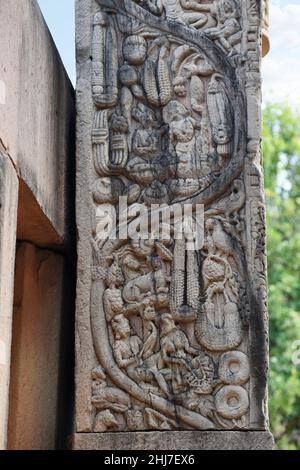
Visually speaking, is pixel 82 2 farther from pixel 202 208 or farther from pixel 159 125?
pixel 202 208

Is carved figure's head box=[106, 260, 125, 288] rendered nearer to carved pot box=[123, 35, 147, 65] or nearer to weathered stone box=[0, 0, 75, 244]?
weathered stone box=[0, 0, 75, 244]

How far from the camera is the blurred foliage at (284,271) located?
13.8 meters

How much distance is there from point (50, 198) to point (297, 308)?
10116mm

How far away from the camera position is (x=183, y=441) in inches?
171

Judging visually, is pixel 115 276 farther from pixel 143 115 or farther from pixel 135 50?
pixel 135 50

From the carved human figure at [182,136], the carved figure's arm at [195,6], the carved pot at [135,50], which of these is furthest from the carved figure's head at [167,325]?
the carved figure's arm at [195,6]

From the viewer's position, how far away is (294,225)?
15.7 m

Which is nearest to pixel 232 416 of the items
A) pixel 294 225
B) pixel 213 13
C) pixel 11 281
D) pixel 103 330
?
pixel 103 330

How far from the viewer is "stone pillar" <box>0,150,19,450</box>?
12.1 feet

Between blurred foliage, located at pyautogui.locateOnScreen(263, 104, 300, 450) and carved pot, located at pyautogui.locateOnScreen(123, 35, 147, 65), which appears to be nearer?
→ carved pot, located at pyautogui.locateOnScreen(123, 35, 147, 65)

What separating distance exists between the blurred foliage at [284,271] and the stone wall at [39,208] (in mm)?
9162

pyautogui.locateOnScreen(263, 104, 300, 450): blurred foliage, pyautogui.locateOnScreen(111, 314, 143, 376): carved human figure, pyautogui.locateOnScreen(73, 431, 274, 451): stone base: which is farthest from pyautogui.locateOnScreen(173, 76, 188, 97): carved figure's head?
pyautogui.locateOnScreen(263, 104, 300, 450): blurred foliage

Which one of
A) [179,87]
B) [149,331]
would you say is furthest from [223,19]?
[149,331]

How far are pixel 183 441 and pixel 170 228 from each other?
38.2 inches
